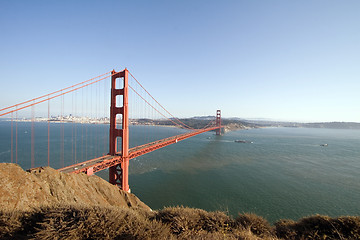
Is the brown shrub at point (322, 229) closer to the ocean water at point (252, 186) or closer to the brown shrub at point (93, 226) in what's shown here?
the brown shrub at point (93, 226)

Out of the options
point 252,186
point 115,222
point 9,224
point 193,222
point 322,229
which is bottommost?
point 252,186

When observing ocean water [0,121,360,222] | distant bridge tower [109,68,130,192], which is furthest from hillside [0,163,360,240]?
distant bridge tower [109,68,130,192]

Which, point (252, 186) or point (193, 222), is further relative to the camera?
point (252, 186)

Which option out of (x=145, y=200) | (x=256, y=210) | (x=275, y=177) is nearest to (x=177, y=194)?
(x=145, y=200)

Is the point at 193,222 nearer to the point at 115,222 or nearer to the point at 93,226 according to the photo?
the point at 115,222

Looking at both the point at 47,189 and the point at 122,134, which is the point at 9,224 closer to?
the point at 47,189

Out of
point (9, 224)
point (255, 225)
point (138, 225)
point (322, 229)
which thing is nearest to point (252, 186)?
point (322, 229)

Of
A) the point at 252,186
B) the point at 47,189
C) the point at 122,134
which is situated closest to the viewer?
the point at 47,189

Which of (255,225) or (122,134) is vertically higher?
(122,134)

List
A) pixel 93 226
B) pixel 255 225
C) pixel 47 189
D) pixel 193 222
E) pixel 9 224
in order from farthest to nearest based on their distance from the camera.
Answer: pixel 47 189
pixel 255 225
pixel 193 222
pixel 9 224
pixel 93 226
